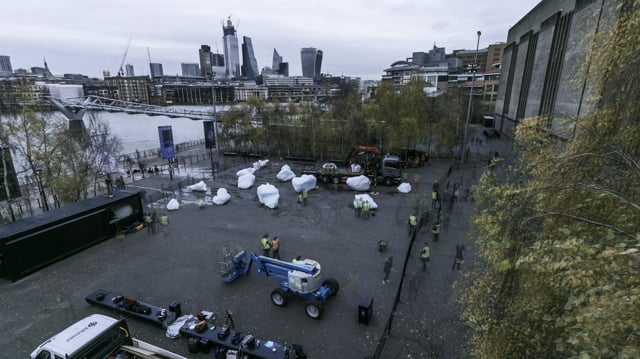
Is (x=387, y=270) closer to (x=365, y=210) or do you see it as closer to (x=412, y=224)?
(x=412, y=224)

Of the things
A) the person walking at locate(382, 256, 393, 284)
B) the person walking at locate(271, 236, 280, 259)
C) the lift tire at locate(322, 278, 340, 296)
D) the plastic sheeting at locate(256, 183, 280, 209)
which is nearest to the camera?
the lift tire at locate(322, 278, 340, 296)

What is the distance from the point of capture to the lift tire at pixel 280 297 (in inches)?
428

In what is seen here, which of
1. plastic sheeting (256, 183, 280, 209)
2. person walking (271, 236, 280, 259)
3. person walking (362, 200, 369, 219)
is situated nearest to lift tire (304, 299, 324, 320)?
person walking (271, 236, 280, 259)

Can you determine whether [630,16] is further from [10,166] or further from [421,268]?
[10,166]

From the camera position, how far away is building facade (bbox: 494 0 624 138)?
76.8ft

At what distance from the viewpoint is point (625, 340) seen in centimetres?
281

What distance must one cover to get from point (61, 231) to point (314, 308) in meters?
12.8

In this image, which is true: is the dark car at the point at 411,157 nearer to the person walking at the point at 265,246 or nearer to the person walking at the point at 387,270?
the person walking at the point at 387,270

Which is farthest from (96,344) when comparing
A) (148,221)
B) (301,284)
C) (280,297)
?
(148,221)

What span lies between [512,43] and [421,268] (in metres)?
57.2

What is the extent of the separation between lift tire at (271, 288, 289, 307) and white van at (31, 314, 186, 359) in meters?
3.45

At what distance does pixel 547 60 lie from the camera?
1273 inches

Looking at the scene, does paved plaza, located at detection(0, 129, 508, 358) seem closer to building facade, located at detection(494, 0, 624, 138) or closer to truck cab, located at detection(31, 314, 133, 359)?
truck cab, located at detection(31, 314, 133, 359)

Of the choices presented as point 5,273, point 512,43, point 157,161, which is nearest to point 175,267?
point 5,273
